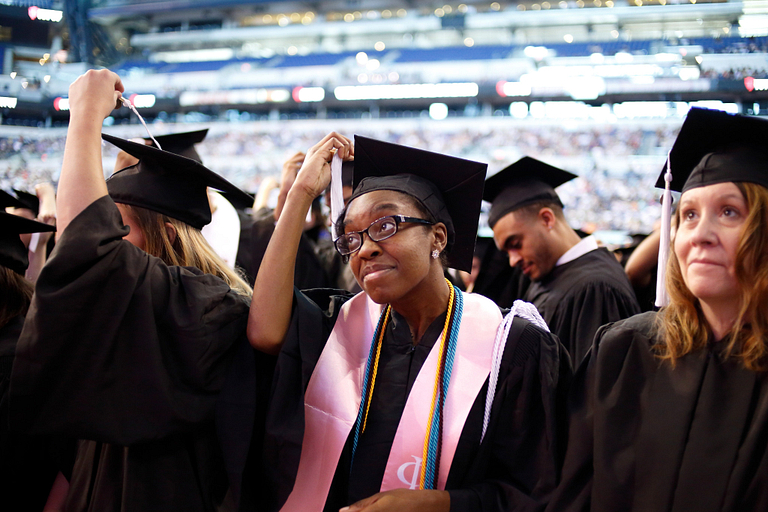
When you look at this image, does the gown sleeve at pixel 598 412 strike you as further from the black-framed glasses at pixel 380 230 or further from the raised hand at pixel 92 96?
the raised hand at pixel 92 96

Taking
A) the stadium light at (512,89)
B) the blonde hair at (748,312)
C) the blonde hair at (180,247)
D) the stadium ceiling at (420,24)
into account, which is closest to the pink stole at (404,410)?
the blonde hair at (180,247)

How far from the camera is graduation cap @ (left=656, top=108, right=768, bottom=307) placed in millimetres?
1468

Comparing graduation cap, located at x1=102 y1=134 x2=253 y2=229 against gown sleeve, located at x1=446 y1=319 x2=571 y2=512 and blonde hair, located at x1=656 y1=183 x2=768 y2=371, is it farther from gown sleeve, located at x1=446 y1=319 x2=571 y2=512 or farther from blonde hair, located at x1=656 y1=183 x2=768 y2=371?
blonde hair, located at x1=656 y1=183 x2=768 y2=371

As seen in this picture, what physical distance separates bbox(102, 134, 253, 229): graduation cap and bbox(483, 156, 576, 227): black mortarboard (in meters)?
1.95

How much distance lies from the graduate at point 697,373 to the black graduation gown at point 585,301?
4.31 feet

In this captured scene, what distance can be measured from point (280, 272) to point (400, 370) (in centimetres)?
51

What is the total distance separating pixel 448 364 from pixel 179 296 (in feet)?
2.86

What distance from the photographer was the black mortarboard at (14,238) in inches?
84.1

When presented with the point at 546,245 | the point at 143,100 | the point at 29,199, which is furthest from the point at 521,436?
the point at 143,100

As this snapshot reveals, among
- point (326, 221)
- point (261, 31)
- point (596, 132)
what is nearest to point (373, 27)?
point (261, 31)

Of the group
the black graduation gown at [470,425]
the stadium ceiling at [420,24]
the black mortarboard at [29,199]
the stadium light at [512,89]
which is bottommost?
the black graduation gown at [470,425]

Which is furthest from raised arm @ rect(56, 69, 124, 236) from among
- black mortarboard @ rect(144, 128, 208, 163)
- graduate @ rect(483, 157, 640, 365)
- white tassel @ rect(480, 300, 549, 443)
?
graduate @ rect(483, 157, 640, 365)

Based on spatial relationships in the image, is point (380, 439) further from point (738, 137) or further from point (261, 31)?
point (261, 31)

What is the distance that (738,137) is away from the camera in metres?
1.54
